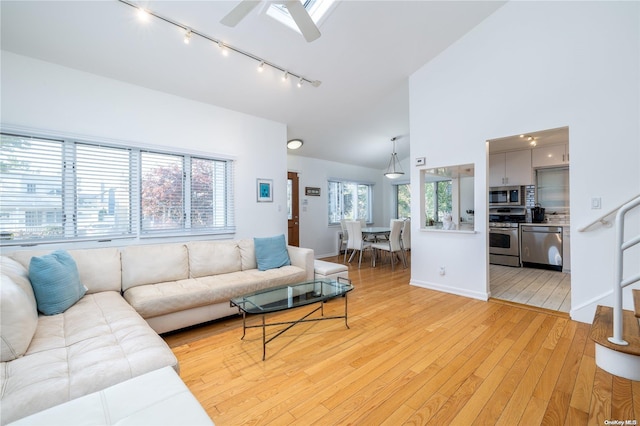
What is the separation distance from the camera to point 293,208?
6133 millimetres

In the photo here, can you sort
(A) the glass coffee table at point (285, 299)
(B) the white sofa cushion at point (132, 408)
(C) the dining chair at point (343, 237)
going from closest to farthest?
(B) the white sofa cushion at point (132, 408) < (A) the glass coffee table at point (285, 299) < (C) the dining chair at point (343, 237)

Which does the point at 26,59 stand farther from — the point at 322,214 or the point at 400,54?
the point at 322,214

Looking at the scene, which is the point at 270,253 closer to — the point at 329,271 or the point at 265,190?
the point at 329,271

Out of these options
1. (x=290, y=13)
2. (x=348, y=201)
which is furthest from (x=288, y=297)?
(x=348, y=201)

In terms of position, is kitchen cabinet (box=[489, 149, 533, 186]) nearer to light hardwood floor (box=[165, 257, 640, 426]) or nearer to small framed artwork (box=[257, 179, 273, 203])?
light hardwood floor (box=[165, 257, 640, 426])

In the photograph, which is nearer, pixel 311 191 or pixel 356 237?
pixel 356 237

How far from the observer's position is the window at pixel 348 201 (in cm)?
716

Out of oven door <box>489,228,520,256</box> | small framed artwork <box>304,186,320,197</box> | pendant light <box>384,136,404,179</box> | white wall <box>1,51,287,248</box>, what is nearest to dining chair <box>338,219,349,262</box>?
small framed artwork <box>304,186,320,197</box>

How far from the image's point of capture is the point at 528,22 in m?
3.04

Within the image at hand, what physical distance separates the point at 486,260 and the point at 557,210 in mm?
3132

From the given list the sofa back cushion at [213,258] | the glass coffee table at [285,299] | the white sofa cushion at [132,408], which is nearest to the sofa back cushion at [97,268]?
A: the sofa back cushion at [213,258]

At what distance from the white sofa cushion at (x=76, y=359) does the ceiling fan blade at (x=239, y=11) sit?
2225mm

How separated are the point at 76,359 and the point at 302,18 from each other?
2.57 metres

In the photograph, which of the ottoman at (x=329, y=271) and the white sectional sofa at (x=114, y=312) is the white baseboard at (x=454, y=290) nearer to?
the ottoman at (x=329, y=271)
